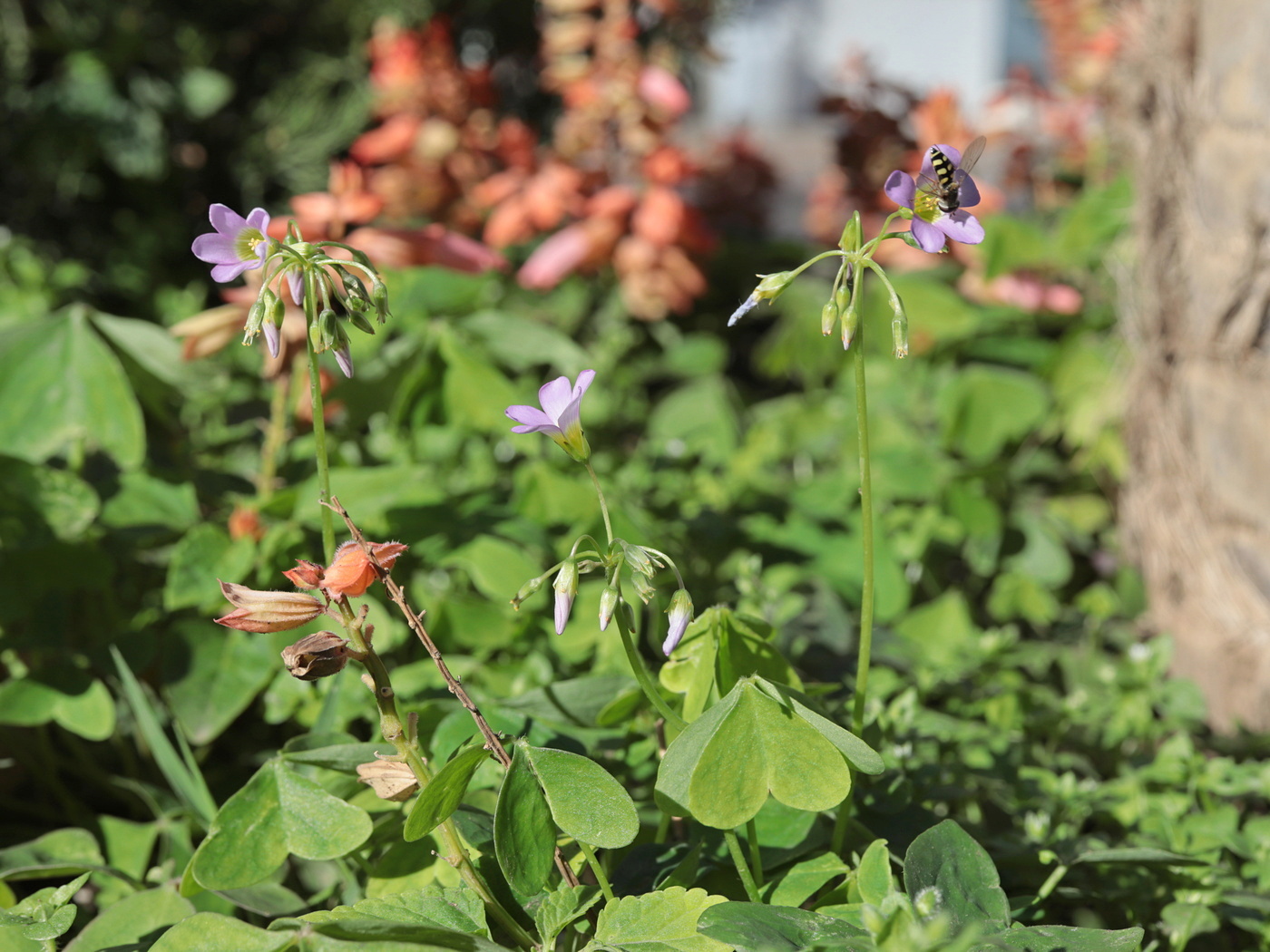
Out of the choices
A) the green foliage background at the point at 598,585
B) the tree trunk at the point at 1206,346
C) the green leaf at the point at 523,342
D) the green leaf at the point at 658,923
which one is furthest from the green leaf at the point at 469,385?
Answer: the tree trunk at the point at 1206,346

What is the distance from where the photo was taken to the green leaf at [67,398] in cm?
117

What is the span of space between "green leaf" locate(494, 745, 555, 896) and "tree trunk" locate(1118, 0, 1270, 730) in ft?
3.44

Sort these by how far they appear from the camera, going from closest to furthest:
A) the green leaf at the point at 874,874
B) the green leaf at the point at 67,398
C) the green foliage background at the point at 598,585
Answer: the green leaf at the point at 874,874 < the green foliage background at the point at 598,585 < the green leaf at the point at 67,398

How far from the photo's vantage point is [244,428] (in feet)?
4.76

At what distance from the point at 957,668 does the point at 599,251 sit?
124 cm

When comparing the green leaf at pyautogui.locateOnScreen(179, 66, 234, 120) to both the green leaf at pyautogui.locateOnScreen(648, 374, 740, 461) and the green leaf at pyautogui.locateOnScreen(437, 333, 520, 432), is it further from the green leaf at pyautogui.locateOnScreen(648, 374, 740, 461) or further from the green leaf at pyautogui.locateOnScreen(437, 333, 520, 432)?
the green leaf at pyautogui.locateOnScreen(437, 333, 520, 432)

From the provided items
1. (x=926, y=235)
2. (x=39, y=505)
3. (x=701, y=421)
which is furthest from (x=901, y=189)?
(x=701, y=421)

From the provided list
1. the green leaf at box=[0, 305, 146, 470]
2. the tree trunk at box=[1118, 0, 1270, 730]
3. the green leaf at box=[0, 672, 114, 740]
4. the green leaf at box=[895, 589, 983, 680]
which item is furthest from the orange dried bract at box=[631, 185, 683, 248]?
the green leaf at box=[0, 672, 114, 740]

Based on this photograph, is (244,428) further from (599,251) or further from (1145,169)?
(1145,169)

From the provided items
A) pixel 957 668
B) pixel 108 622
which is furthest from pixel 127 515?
pixel 957 668

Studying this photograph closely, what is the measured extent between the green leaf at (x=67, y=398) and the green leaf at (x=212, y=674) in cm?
25

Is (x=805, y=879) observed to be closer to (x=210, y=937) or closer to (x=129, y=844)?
(x=210, y=937)

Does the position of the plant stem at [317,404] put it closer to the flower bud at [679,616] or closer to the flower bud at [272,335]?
the flower bud at [272,335]

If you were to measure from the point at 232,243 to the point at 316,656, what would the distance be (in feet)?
0.93
